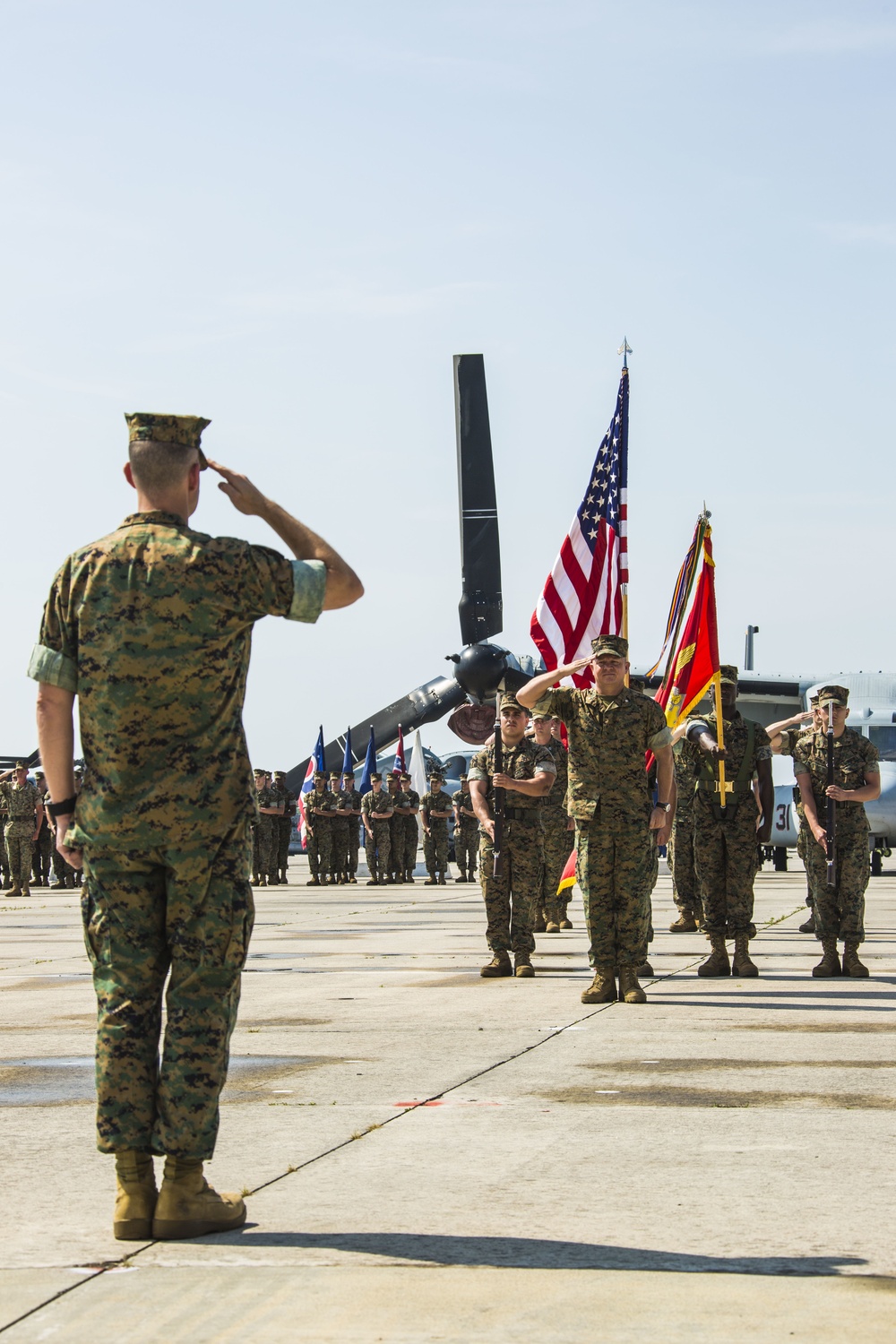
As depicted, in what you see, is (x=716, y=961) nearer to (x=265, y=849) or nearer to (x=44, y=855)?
(x=265, y=849)

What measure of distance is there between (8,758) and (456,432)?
2924 cm

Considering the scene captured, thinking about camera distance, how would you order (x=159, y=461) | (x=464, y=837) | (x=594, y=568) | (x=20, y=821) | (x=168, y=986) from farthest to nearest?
(x=464, y=837) < (x=20, y=821) < (x=594, y=568) < (x=159, y=461) < (x=168, y=986)

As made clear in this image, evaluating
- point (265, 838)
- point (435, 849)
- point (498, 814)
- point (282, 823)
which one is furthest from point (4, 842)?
point (498, 814)

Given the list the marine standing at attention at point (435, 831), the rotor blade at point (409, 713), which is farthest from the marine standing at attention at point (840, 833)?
the rotor blade at point (409, 713)

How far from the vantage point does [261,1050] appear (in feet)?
24.6

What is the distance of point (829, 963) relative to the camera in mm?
10969

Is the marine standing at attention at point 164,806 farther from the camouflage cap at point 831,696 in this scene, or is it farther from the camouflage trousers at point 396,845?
the camouflage trousers at point 396,845

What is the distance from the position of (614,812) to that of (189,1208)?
5449mm

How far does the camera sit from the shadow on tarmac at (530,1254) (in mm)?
3775

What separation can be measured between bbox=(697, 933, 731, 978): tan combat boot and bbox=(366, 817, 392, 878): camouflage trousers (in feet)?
59.8

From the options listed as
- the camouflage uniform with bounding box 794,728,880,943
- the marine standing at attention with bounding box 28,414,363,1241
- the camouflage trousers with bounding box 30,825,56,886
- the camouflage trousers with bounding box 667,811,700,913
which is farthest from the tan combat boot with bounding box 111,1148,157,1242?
the camouflage trousers with bounding box 30,825,56,886

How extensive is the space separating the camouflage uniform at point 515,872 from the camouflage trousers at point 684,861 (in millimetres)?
3672

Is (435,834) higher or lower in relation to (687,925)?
higher

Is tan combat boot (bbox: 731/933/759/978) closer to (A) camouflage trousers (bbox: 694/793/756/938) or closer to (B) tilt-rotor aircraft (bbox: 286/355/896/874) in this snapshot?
(A) camouflage trousers (bbox: 694/793/756/938)
